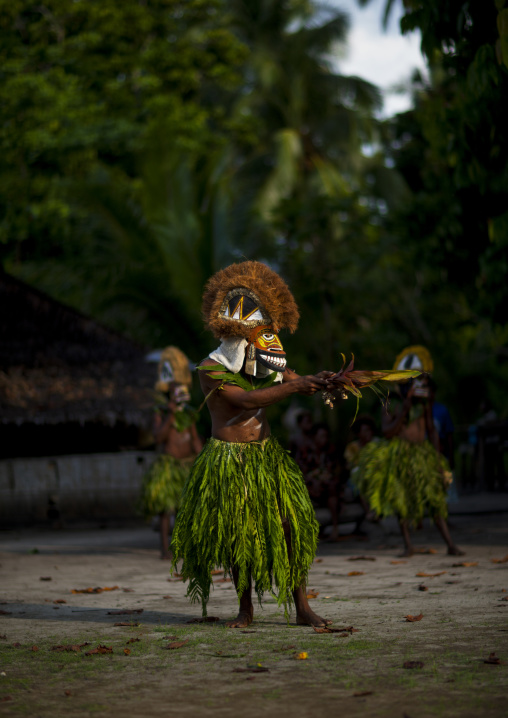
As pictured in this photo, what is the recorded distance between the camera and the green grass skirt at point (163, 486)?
27.1 ft

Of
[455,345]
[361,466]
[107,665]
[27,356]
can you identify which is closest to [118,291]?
[27,356]

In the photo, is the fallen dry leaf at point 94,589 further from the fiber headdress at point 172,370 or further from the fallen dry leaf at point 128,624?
the fiber headdress at point 172,370

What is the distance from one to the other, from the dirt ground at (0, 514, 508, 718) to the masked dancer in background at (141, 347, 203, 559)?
1.14 meters

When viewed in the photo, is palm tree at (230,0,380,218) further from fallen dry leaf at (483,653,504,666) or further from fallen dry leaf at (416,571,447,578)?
fallen dry leaf at (483,653,504,666)

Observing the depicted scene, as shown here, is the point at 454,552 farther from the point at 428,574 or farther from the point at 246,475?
the point at 246,475

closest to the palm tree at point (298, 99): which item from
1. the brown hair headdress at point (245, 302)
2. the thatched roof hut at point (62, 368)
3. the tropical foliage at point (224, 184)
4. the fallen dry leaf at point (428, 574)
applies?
the tropical foliage at point (224, 184)

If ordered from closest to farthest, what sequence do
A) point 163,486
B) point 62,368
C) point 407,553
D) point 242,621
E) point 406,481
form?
1. point 242,621
2. point 406,481
3. point 407,553
4. point 163,486
5. point 62,368

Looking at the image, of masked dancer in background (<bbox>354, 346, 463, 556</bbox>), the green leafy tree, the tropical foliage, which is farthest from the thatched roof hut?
masked dancer in background (<bbox>354, 346, 463, 556</bbox>)

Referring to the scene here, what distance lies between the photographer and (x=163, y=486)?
27.2 feet

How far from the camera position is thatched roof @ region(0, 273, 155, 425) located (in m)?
13.6

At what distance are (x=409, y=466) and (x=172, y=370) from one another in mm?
2502

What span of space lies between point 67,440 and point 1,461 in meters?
1.24

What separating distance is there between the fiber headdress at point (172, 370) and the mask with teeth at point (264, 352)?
379 centimetres

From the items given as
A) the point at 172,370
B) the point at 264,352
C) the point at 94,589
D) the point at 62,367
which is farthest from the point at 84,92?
the point at 264,352
